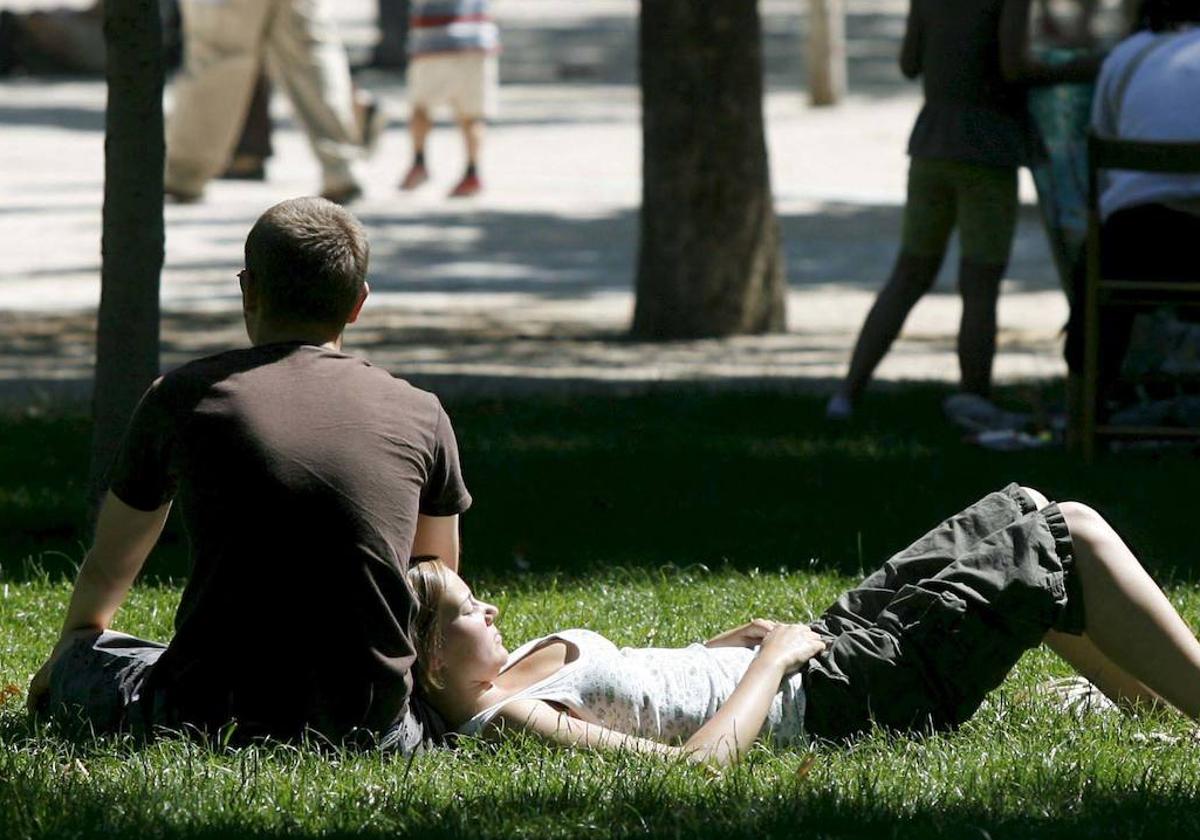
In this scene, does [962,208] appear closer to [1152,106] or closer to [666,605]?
[1152,106]

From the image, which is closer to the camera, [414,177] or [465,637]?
[465,637]

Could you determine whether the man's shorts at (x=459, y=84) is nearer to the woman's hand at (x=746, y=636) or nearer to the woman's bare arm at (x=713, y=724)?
the woman's hand at (x=746, y=636)

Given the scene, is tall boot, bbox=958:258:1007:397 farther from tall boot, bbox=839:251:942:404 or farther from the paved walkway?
the paved walkway

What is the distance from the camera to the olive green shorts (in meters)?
7.76

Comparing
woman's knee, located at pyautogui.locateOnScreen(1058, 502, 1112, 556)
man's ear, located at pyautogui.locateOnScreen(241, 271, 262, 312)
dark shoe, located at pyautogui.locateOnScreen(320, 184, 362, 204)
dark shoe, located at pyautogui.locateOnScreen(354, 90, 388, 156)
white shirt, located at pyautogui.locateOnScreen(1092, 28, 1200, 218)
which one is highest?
man's ear, located at pyautogui.locateOnScreen(241, 271, 262, 312)

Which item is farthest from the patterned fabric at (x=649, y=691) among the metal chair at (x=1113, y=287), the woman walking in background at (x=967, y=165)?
the woman walking in background at (x=967, y=165)

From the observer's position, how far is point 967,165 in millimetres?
7734

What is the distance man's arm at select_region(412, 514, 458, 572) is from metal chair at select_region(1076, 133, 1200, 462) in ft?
11.7

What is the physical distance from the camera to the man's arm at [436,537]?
13.4ft

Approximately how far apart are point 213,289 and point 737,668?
24.5ft

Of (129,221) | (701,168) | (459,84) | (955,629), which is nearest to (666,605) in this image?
(955,629)

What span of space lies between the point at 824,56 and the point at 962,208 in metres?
14.6

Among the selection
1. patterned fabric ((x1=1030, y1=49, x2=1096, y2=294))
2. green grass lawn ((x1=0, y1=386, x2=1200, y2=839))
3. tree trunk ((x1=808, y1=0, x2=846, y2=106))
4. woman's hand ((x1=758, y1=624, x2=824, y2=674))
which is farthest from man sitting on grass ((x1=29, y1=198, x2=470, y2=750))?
tree trunk ((x1=808, y1=0, x2=846, y2=106))

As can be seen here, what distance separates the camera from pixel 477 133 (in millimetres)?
15320
